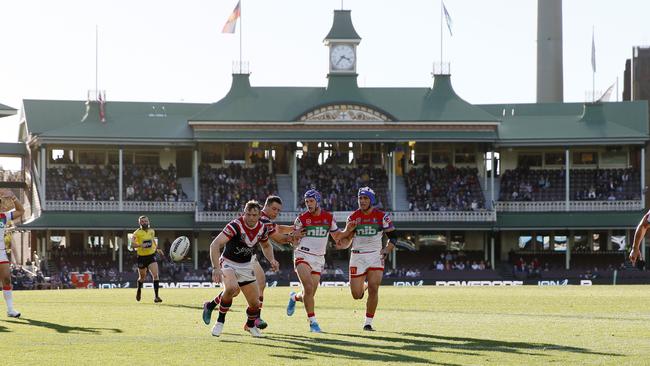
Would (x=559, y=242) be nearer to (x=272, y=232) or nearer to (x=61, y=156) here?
(x=61, y=156)

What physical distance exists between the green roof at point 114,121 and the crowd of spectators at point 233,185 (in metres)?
2.83

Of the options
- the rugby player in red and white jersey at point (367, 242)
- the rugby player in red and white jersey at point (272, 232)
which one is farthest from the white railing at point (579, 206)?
the rugby player in red and white jersey at point (272, 232)

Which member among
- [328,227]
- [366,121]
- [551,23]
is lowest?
[328,227]

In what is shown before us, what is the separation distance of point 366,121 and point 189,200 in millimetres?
10396

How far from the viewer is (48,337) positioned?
19688 millimetres

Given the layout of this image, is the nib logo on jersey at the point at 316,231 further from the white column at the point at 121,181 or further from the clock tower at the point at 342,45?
the clock tower at the point at 342,45

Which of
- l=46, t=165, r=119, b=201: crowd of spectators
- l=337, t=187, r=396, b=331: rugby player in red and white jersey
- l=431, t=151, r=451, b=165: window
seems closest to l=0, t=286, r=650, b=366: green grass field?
l=337, t=187, r=396, b=331: rugby player in red and white jersey

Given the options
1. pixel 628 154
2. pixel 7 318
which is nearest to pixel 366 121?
pixel 628 154

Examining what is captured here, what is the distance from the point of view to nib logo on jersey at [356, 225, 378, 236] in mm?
21875

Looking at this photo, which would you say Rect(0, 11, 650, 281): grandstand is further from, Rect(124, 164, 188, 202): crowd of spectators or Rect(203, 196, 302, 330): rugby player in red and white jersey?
Rect(203, 196, 302, 330): rugby player in red and white jersey

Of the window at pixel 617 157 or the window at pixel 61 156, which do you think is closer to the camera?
the window at pixel 61 156

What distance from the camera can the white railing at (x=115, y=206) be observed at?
69.2 metres

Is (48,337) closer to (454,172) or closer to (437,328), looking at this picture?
(437,328)

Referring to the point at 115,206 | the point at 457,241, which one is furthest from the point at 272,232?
the point at 457,241
